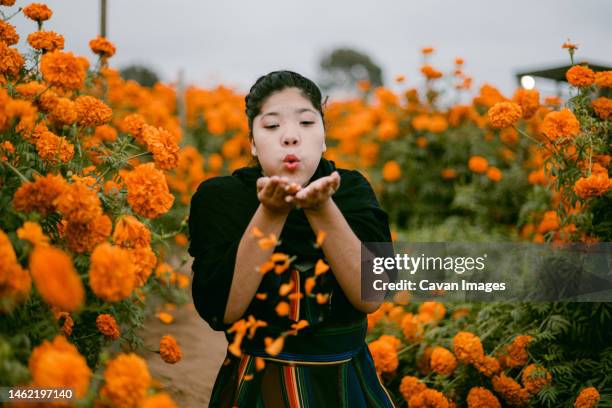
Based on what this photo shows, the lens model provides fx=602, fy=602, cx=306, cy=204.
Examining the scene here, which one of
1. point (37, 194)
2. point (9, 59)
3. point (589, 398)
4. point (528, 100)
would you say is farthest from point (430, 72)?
point (37, 194)

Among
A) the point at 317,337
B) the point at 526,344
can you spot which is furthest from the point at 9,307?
the point at 526,344

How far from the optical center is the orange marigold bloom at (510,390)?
239cm

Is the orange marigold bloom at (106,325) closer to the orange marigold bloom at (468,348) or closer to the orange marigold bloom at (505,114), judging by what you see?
the orange marigold bloom at (468,348)

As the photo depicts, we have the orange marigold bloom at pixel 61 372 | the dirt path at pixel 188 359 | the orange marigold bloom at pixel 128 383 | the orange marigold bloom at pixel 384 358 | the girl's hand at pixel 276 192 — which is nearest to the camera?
the orange marigold bloom at pixel 61 372

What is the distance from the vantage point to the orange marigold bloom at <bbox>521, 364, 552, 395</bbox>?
2.32 meters

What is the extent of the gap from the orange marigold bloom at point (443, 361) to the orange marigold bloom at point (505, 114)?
0.97 m

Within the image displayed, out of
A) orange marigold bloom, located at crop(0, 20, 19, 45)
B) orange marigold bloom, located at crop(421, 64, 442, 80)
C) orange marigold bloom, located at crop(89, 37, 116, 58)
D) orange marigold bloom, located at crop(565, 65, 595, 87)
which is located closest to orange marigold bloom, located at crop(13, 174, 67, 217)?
orange marigold bloom, located at crop(0, 20, 19, 45)

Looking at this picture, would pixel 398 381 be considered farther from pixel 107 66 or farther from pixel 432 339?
pixel 107 66

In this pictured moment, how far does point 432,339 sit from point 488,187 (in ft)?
8.17

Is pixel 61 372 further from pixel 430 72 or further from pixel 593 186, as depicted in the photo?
pixel 430 72

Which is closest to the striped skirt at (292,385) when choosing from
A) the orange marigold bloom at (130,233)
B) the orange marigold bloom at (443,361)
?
the orange marigold bloom at (130,233)

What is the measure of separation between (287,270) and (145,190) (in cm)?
46

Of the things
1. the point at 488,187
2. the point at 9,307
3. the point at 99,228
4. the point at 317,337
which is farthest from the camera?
the point at 488,187

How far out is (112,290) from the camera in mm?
1250
